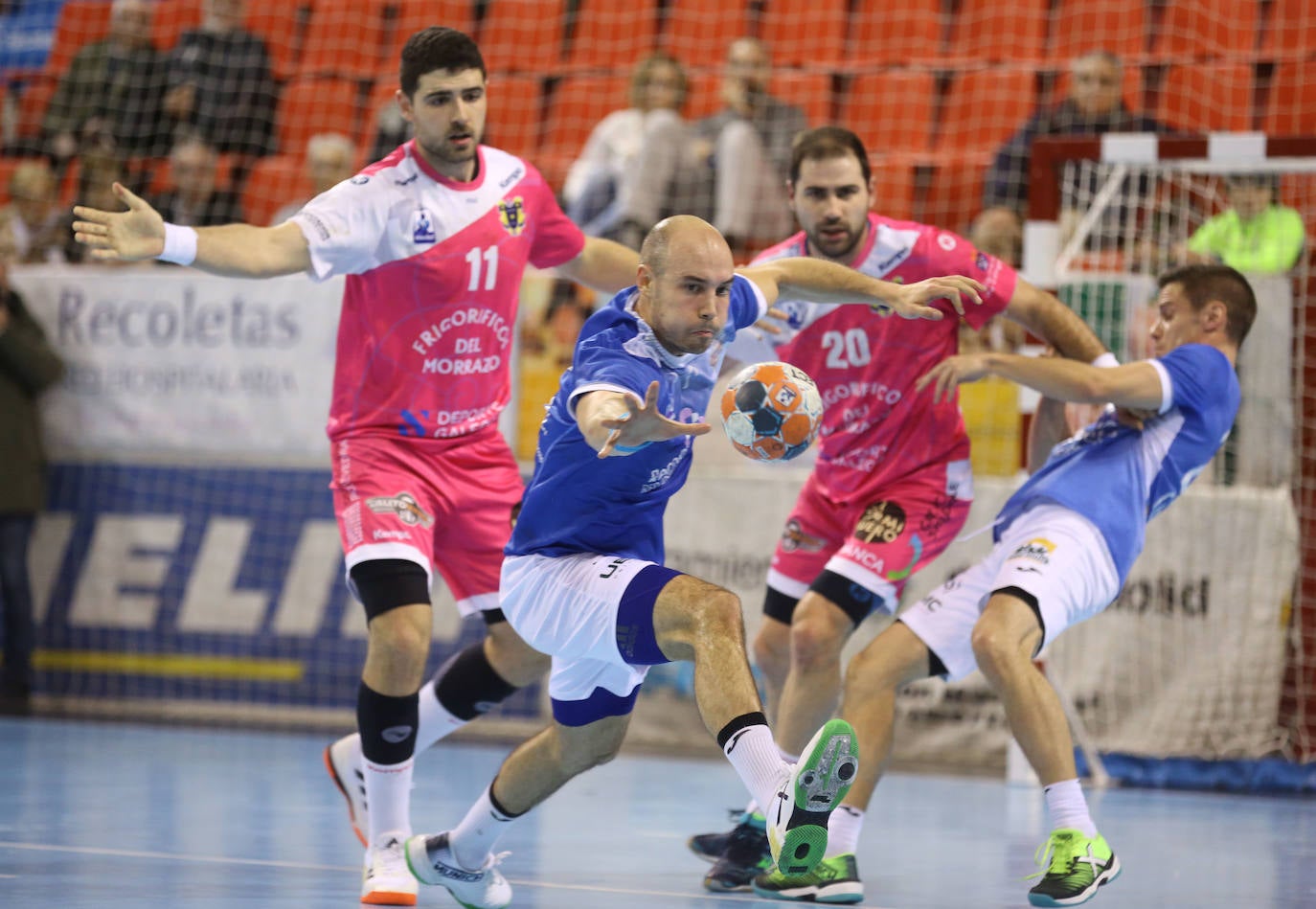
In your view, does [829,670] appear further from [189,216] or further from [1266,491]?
[189,216]

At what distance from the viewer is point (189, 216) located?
11.0 meters

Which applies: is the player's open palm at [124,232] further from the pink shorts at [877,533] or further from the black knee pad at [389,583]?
the pink shorts at [877,533]

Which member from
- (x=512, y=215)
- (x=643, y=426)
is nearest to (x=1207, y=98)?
(x=512, y=215)

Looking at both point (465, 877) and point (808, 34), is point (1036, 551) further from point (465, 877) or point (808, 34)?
point (808, 34)

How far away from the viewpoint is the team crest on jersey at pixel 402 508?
5141 millimetres

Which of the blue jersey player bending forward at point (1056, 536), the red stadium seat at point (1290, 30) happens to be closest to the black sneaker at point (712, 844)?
the blue jersey player bending forward at point (1056, 536)

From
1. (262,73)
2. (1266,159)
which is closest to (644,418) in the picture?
(1266,159)

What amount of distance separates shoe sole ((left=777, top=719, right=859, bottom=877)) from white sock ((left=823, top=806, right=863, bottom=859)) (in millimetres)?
1398

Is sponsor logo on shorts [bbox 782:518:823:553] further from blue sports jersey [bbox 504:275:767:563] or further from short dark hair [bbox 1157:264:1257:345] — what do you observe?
short dark hair [bbox 1157:264:1257:345]

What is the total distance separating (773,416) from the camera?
4.18m

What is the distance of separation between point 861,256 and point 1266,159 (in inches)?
118

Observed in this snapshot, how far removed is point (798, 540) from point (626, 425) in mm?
2056

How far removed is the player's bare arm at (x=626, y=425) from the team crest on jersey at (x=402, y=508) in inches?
54.0

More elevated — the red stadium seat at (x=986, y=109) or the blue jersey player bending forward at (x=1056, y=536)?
the red stadium seat at (x=986, y=109)
